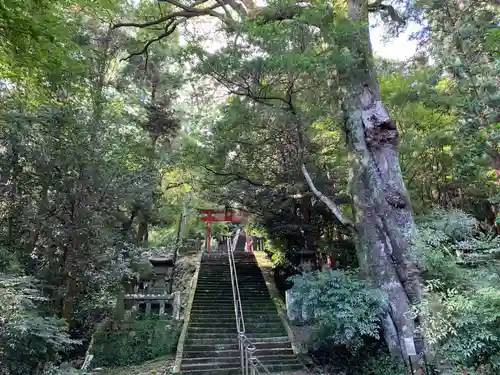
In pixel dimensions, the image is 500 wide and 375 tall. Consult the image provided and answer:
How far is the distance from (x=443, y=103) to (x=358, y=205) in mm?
4325

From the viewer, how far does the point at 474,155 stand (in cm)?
838

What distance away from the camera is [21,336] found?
4477mm

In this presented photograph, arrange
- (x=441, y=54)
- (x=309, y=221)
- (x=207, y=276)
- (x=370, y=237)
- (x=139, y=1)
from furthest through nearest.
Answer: (x=207, y=276), (x=309, y=221), (x=139, y=1), (x=441, y=54), (x=370, y=237)

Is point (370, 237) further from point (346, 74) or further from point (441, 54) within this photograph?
point (441, 54)

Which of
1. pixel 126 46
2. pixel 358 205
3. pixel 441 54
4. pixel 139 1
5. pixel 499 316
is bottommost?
pixel 499 316

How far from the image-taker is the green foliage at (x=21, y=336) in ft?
14.4

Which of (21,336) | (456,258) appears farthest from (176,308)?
(456,258)

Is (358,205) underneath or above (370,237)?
above

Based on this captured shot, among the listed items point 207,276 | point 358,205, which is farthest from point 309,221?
point 207,276

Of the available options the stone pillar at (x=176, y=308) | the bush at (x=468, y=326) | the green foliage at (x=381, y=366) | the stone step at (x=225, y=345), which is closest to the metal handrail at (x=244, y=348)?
the stone step at (x=225, y=345)

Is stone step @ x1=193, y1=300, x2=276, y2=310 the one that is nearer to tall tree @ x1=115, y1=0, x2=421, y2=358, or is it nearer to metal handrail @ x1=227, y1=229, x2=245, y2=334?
metal handrail @ x1=227, y1=229, x2=245, y2=334

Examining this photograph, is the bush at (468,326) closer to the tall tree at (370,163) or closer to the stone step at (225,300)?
the tall tree at (370,163)

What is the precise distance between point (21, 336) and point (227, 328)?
18.4 feet

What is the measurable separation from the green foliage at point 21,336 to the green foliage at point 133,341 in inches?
127
